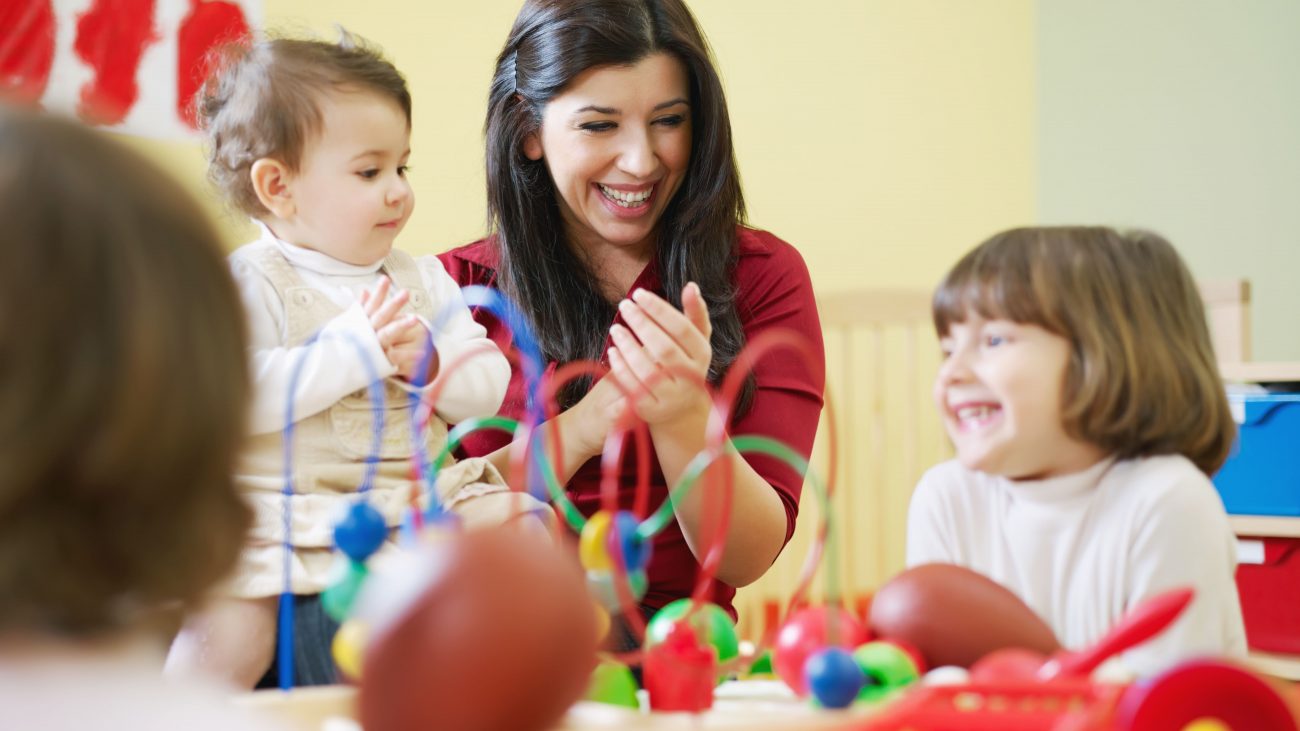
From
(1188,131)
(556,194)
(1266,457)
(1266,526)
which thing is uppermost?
(1188,131)

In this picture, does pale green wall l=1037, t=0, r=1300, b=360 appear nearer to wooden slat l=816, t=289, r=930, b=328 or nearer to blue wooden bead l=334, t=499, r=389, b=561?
wooden slat l=816, t=289, r=930, b=328

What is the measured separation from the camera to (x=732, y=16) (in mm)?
2662

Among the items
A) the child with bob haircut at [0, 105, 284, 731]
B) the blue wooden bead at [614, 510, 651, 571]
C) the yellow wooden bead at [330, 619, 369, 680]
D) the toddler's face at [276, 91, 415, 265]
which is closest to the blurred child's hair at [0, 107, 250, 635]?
the child with bob haircut at [0, 105, 284, 731]

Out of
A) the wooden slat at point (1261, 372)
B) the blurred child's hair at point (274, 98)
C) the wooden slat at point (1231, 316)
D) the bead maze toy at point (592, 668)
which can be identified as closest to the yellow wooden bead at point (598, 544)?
the bead maze toy at point (592, 668)

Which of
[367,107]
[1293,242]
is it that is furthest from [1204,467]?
[1293,242]

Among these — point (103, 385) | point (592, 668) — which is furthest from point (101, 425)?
point (592, 668)

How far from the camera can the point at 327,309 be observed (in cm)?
118

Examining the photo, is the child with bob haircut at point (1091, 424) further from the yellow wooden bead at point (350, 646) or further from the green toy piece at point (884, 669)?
the yellow wooden bead at point (350, 646)

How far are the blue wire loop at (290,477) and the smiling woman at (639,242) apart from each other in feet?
0.87

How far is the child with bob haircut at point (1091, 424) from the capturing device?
33.9 inches

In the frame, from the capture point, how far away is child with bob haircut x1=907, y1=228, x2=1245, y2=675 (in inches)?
33.9

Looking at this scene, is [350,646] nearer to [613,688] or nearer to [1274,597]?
[613,688]

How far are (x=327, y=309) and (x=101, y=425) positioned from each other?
27.0 inches

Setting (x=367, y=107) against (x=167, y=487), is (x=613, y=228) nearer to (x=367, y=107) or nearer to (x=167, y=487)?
(x=367, y=107)
